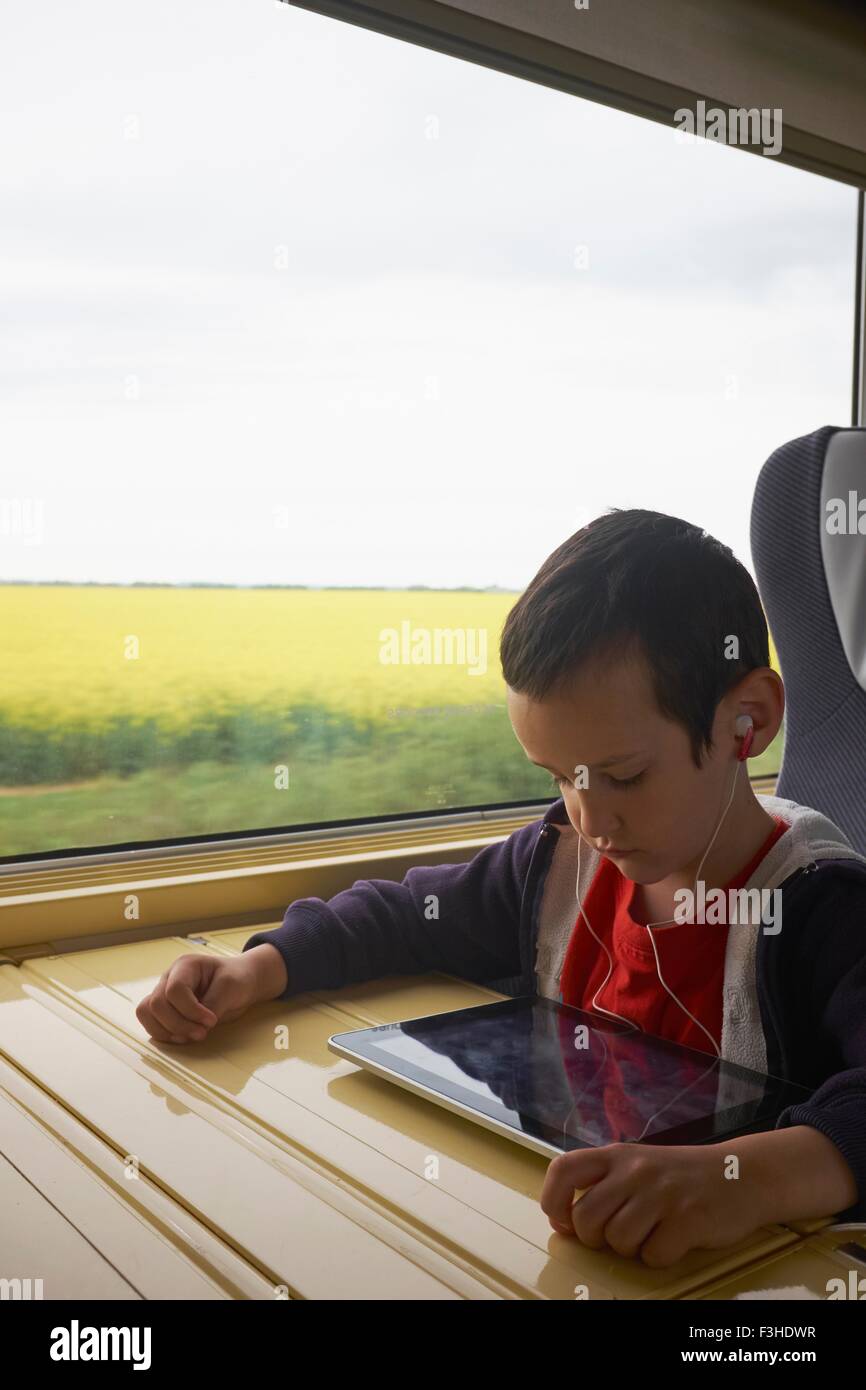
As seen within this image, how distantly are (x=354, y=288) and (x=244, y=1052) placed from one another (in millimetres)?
1152

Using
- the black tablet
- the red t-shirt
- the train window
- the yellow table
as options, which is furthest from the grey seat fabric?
the yellow table

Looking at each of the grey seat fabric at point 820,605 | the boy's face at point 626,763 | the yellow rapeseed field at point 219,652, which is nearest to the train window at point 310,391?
the yellow rapeseed field at point 219,652

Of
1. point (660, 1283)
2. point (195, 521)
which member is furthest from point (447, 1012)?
point (195, 521)

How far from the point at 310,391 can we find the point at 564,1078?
1.09 metres

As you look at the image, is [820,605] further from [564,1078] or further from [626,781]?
[564,1078]

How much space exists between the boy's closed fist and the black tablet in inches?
4.8

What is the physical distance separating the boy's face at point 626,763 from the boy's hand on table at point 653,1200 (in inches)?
10.6

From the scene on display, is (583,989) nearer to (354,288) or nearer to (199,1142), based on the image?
(199,1142)

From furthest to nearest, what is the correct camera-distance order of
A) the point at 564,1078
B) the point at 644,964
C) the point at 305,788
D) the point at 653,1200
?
the point at 305,788 < the point at 644,964 < the point at 564,1078 < the point at 653,1200

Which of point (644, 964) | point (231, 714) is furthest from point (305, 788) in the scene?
point (644, 964)

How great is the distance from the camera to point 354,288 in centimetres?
169

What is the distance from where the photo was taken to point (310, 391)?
164 cm

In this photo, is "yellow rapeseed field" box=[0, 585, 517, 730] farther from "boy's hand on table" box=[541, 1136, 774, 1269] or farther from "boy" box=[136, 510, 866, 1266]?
"boy's hand on table" box=[541, 1136, 774, 1269]

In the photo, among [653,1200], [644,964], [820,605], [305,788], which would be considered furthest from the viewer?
[305,788]
